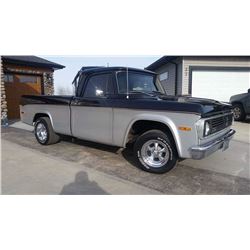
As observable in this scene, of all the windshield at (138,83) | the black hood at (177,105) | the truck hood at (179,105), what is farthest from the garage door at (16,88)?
the truck hood at (179,105)

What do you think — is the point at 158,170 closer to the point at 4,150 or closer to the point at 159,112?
the point at 159,112

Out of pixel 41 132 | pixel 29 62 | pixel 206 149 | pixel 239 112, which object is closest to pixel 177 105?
pixel 206 149

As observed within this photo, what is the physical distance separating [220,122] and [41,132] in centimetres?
471

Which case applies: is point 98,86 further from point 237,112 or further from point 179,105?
point 237,112

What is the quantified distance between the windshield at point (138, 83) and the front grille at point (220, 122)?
1577 millimetres

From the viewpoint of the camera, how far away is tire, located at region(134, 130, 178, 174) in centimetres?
412

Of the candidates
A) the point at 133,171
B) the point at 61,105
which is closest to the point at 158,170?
the point at 133,171

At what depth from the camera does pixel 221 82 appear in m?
12.8

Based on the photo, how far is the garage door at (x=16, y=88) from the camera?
1235 cm

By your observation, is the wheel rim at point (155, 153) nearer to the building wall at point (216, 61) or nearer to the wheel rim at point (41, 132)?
the wheel rim at point (41, 132)

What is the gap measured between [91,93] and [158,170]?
222 cm

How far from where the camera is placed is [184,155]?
386cm

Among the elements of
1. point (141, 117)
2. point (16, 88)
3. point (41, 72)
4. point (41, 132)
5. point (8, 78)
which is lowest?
point (41, 132)

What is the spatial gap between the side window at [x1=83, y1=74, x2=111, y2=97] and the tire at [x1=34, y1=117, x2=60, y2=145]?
5.70ft
